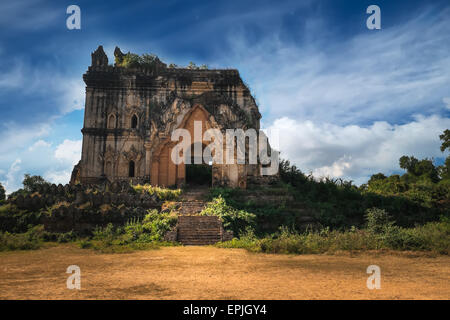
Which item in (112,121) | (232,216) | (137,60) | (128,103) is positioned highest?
(137,60)

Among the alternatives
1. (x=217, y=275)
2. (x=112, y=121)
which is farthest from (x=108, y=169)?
(x=217, y=275)

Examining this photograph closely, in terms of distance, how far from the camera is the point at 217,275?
6195mm

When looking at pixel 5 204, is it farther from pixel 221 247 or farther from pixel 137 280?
pixel 137 280

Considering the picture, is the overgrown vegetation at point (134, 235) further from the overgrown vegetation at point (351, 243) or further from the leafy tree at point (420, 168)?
the leafy tree at point (420, 168)

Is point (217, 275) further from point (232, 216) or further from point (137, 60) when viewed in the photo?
point (137, 60)

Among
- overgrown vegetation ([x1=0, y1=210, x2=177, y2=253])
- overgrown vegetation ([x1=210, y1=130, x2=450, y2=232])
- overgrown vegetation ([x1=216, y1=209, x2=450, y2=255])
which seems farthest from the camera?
overgrown vegetation ([x1=210, y1=130, x2=450, y2=232])

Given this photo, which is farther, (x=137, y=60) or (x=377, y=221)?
(x=137, y=60)

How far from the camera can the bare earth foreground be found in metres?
4.77

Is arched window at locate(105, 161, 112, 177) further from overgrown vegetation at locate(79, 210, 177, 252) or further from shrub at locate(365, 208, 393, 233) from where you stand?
shrub at locate(365, 208, 393, 233)

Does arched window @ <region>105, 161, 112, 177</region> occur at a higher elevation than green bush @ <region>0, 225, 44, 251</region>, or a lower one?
higher

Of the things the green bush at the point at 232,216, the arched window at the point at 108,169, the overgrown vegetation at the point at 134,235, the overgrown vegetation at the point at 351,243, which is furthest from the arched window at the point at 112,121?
the overgrown vegetation at the point at 351,243

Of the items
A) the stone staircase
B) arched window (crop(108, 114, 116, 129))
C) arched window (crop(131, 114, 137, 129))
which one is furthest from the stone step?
arched window (crop(108, 114, 116, 129))

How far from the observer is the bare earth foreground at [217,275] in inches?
188

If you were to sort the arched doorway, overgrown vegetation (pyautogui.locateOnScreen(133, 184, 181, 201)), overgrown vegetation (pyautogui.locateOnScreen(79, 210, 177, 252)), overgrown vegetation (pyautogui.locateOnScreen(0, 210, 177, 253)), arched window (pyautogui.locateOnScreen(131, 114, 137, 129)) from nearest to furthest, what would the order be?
overgrown vegetation (pyautogui.locateOnScreen(0, 210, 177, 253))
overgrown vegetation (pyautogui.locateOnScreen(79, 210, 177, 252))
overgrown vegetation (pyautogui.locateOnScreen(133, 184, 181, 201))
the arched doorway
arched window (pyautogui.locateOnScreen(131, 114, 137, 129))
